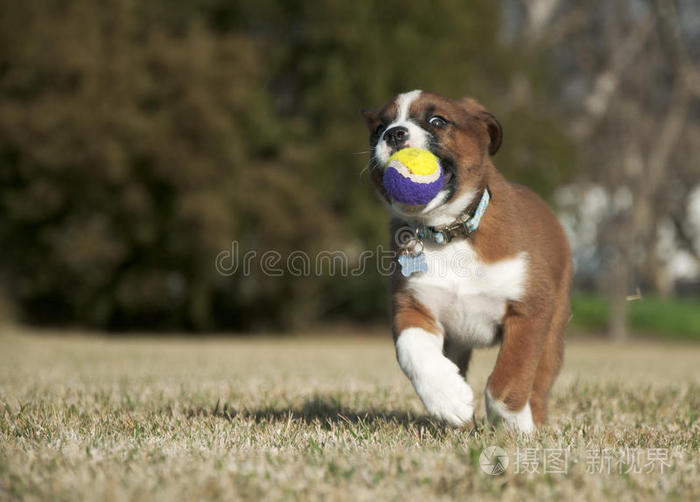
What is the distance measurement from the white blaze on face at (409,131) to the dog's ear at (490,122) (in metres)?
0.26

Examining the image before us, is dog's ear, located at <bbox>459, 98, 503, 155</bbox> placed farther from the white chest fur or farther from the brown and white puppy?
the white chest fur

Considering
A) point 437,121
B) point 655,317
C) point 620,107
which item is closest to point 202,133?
point 620,107

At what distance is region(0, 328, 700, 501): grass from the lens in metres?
2.14

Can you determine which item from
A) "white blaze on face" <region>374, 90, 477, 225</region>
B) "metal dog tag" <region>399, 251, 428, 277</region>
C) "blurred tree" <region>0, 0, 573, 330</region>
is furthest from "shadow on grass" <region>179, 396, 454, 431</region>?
"blurred tree" <region>0, 0, 573, 330</region>

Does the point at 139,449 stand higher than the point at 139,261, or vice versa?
the point at 139,449

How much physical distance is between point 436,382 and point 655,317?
1713 cm

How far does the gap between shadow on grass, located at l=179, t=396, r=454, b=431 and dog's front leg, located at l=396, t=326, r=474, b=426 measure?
0.46 meters

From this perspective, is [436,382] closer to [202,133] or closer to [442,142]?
[442,142]

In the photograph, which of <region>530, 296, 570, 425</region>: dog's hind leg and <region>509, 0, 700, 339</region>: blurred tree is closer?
<region>530, 296, 570, 425</region>: dog's hind leg

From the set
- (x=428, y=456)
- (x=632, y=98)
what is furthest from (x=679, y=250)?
(x=428, y=456)

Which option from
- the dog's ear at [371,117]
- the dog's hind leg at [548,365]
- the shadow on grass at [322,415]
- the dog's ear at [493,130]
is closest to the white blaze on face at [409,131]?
the dog's ear at [371,117]

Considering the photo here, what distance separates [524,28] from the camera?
18828mm

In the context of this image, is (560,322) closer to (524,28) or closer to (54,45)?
(54,45)

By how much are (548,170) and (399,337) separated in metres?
13.2
